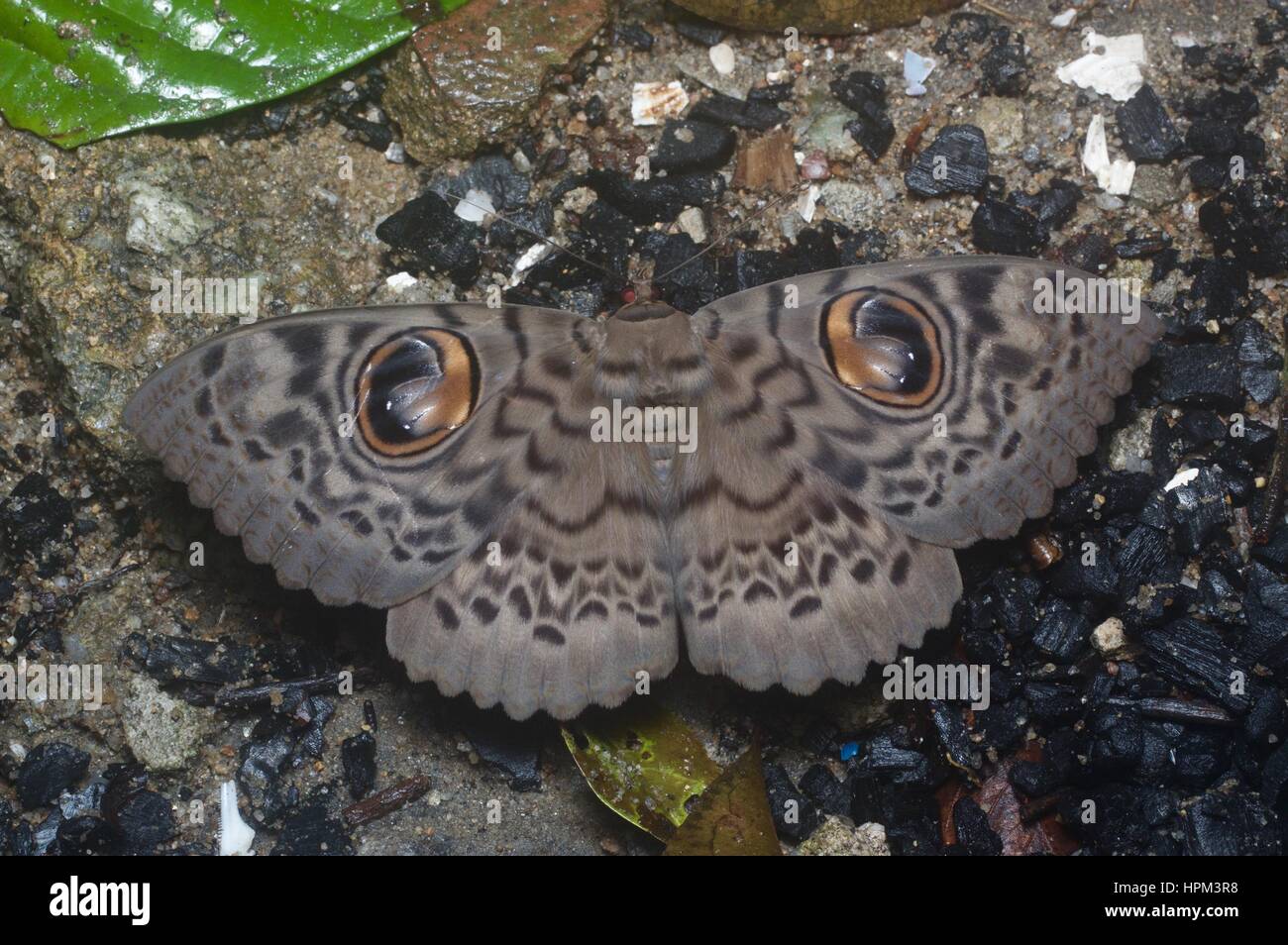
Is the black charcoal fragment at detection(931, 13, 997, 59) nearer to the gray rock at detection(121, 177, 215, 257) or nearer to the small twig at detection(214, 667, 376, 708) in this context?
the gray rock at detection(121, 177, 215, 257)

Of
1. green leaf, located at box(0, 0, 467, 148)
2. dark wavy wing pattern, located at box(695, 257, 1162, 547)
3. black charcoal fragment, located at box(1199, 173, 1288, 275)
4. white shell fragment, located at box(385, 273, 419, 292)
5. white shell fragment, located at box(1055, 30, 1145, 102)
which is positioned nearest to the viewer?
dark wavy wing pattern, located at box(695, 257, 1162, 547)

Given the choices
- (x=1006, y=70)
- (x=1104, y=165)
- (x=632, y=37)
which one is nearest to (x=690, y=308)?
(x=632, y=37)

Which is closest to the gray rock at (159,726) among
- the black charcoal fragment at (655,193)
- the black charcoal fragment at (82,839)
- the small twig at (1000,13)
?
the black charcoal fragment at (82,839)

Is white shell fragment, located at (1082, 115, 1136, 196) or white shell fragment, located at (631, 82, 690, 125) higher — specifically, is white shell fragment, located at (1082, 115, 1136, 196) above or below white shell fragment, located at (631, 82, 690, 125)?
below

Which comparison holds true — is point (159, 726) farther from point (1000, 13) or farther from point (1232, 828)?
point (1000, 13)

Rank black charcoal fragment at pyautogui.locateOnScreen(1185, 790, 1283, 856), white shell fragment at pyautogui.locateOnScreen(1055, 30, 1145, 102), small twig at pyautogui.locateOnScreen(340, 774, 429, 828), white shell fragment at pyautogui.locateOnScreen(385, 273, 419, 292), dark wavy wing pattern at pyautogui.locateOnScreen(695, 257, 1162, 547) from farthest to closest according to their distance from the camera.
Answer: white shell fragment at pyautogui.locateOnScreen(1055, 30, 1145, 102) < white shell fragment at pyautogui.locateOnScreen(385, 273, 419, 292) < small twig at pyautogui.locateOnScreen(340, 774, 429, 828) < black charcoal fragment at pyautogui.locateOnScreen(1185, 790, 1283, 856) < dark wavy wing pattern at pyautogui.locateOnScreen(695, 257, 1162, 547)

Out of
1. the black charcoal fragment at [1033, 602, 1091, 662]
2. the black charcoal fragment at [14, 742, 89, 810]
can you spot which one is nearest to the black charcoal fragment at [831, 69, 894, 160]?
the black charcoal fragment at [1033, 602, 1091, 662]
